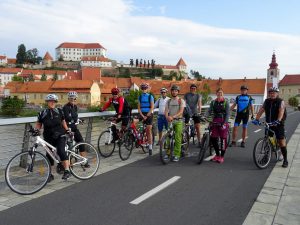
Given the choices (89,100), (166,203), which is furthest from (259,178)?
(89,100)

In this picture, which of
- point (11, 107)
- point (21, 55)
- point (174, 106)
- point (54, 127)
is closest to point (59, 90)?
point (11, 107)

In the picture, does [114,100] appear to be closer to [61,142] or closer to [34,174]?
[61,142]

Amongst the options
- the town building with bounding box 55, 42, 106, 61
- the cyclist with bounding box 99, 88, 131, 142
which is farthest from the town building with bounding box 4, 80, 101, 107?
the cyclist with bounding box 99, 88, 131, 142

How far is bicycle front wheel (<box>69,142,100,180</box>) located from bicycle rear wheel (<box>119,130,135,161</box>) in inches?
58.7

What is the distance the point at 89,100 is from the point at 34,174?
92005 mm

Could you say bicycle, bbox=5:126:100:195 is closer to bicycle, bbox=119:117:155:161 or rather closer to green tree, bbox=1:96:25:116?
bicycle, bbox=119:117:155:161

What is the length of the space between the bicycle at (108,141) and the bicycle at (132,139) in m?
0.21

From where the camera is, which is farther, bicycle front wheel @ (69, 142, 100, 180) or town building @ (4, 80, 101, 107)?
town building @ (4, 80, 101, 107)

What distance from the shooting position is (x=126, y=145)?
8.48m

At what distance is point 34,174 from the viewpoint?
5707 mm

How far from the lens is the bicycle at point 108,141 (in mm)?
8320

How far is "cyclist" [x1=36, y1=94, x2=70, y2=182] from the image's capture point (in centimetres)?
600

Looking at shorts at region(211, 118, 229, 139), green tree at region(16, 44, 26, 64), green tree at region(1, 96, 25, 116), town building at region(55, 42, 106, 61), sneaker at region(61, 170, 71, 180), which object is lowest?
green tree at region(1, 96, 25, 116)

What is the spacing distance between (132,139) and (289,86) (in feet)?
408
